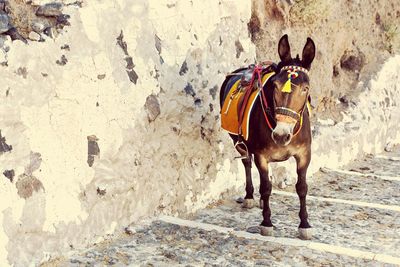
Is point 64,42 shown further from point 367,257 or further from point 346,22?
point 346,22

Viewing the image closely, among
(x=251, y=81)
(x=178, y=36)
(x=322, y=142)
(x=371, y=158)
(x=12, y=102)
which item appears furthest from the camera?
(x=371, y=158)

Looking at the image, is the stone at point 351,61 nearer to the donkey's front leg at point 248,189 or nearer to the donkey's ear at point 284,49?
the donkey's front leg at point 248,189

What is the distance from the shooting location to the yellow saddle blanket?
19.4 ft

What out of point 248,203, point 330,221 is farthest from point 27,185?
point 330,221

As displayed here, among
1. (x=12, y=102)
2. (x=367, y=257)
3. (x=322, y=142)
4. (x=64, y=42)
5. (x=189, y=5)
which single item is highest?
(x=189, y=5)

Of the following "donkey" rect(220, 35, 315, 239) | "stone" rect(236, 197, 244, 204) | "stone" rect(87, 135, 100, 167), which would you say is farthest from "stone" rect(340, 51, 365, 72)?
"stone" rect(87, 135, 100, 167)

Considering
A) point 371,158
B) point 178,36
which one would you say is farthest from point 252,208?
point 371,158

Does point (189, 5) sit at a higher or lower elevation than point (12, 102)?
higher

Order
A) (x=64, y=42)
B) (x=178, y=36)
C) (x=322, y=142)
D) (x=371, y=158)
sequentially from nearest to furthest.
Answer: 1. (x=64, y=42)
2. (x=178, y=36)
3. (x=322, y=142)
4. (x=371, y=158)

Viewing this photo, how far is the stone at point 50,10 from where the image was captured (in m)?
5.10

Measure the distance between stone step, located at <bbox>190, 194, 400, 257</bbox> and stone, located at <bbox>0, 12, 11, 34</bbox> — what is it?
9.94 feet

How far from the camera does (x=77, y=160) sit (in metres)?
5.20

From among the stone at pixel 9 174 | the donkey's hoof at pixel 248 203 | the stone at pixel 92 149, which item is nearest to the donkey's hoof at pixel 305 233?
the donkey's hoof at pixel 248 203

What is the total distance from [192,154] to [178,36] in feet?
4.71
